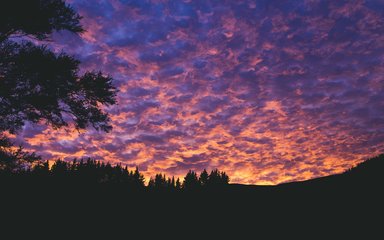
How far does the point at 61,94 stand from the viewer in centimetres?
1103

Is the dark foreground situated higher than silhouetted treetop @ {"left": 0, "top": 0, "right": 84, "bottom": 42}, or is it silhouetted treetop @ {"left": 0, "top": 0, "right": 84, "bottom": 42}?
silhouetted treetop @ {"left": 0, "top": 0, "right": 84, "bottom": 42}

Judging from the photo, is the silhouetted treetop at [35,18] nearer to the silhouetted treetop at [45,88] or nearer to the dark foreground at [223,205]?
the silhouetted treetop at [45,88]

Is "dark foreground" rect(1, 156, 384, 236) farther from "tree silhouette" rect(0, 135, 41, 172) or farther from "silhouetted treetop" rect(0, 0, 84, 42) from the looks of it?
"silhouetted treetop" rect(0, 0, 84, 42)

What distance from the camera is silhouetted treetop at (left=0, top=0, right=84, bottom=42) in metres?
9.29

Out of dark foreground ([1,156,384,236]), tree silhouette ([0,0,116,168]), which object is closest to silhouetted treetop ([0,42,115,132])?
tree silhouette ([0,0,116,168])

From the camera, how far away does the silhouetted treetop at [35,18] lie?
9289 mm

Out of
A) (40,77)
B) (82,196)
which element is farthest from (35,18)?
(82,196)

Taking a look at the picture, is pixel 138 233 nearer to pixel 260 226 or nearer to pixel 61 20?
pixel 260 226

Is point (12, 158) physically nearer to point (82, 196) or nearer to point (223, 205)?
point (82, 196)

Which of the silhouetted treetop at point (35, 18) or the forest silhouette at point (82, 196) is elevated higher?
the silhouetted treetop at point (35, 18)

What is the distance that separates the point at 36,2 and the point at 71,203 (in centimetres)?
858

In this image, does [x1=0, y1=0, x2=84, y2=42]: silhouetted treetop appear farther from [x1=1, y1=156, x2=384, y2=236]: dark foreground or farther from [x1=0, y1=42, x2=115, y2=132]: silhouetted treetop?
[x1=1, y1=156, x2=384, y2=236]: dark foreground

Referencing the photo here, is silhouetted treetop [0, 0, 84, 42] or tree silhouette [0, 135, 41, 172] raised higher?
silhouetted treetop [0, 0, 84, 42]

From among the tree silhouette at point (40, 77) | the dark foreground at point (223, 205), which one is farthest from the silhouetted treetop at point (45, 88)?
the dark foreground at point (223, 205)
